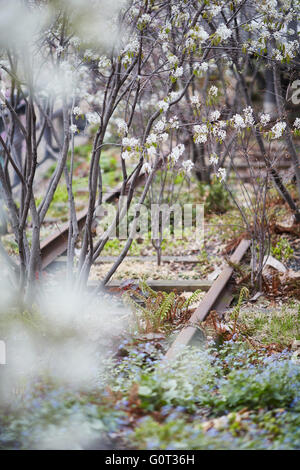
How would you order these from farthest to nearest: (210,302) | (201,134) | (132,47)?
(210,302)
(201,134)
(132,47)

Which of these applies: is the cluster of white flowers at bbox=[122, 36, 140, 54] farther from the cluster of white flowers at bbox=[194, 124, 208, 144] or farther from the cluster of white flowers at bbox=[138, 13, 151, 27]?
the cluster of white flowers at bbox=[194, 124, 208, 144]

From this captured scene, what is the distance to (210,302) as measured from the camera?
15.9ft

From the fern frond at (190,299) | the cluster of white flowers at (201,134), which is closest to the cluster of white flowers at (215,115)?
the cluster of white flowers at (201,134)

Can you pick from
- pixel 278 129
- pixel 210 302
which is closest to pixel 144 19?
pixel 278 129

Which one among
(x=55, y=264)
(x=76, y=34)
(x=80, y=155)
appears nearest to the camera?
(x=76, y=34)

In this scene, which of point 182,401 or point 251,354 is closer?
point 182,401

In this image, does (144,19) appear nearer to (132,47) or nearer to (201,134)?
(132,47)

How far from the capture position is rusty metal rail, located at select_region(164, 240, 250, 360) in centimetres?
392

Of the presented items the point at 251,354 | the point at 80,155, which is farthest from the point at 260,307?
the point at 80,155

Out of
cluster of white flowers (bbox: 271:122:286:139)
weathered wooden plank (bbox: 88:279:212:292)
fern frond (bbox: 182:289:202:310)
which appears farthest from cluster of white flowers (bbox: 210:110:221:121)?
weathered wooden plank (bbox: 88:279:212:292)

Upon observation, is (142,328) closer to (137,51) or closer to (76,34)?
(137,51)

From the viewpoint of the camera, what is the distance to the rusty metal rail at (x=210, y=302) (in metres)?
3.92
